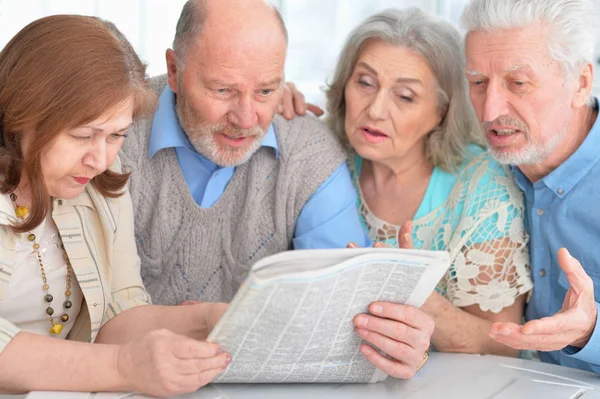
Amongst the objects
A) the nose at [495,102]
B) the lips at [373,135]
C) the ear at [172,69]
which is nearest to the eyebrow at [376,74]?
the lips at [373,135]

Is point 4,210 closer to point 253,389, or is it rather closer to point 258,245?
point 253,389

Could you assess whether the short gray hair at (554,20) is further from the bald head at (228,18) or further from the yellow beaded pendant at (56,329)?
the yellow beaded pendant at (56,329)

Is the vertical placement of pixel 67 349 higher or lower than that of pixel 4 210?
lower

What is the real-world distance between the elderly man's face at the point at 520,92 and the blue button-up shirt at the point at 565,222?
0.07 metres

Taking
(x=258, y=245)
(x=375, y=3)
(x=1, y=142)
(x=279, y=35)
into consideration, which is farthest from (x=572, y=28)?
(x=375, y=3)

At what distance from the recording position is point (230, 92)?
182 cm

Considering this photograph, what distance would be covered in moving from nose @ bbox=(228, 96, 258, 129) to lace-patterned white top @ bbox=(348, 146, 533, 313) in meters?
0.52

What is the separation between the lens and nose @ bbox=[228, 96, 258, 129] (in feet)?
5.89

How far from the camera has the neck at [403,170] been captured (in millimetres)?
2082

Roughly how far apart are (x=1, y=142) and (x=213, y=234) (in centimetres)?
64

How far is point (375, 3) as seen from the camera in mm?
3867

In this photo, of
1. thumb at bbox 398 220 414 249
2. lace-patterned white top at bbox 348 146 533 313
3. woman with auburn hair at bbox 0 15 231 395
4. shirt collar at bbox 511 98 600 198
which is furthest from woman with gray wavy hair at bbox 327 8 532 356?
woman with auburn hair at bbox 0 15 231 395

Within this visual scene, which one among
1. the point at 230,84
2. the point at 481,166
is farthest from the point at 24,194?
the point at 481,166

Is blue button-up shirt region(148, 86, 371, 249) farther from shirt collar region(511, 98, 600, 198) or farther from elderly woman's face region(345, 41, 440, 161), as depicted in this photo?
shirt collar region(511, 98, 600, 198)
